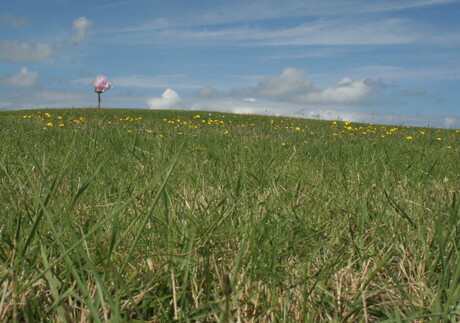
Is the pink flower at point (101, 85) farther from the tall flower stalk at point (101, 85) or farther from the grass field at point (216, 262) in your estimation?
the grass field at point (216, 262)

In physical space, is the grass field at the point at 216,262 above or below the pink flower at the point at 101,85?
below

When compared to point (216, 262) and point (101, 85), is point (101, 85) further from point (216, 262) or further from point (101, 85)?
point (216, 262)

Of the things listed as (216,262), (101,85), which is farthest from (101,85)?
(216,262)

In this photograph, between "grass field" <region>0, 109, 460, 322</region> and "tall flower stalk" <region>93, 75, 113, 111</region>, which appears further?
"tall flower stalk" <region>93, 75, 113, 111</region>

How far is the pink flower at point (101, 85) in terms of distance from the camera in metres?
4.39

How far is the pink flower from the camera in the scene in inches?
173

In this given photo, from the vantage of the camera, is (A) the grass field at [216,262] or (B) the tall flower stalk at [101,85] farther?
(B) the tall flower stalk at [101,85]

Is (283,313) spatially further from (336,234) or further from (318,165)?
(318,165)

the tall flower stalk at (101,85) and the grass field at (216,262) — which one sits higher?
the tall flower stalk at (101,85)

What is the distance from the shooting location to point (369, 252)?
1.85 meters

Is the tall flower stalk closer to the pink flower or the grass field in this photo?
the pink flower

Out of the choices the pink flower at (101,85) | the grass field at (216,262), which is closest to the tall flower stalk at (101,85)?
the pink flower at (101,85)

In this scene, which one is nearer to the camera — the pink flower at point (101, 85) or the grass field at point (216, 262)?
the grass field at point (216, 262)

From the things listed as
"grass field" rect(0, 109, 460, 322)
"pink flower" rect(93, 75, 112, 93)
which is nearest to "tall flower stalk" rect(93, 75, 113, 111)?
"pink flower" rect(93, 75, 112, 93)
